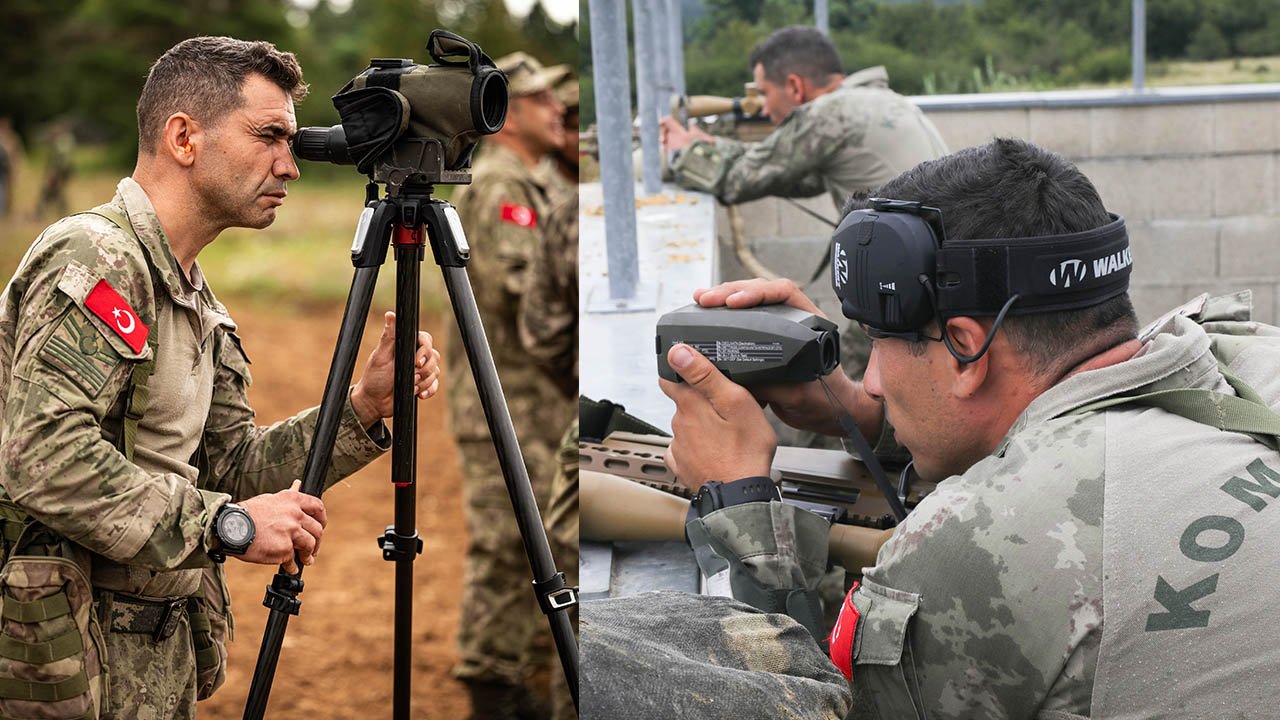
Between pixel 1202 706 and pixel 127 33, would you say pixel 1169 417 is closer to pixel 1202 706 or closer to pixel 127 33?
pixel 1202 706

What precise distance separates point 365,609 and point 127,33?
13.9 meters

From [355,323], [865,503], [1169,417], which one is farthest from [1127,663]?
[355,323]

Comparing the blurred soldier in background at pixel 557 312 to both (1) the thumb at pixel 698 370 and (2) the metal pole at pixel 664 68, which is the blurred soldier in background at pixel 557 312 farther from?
(1) the thumb at pixel 698 370

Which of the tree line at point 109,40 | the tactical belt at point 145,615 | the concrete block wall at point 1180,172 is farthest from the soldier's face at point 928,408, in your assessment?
the tree line at point 109,40

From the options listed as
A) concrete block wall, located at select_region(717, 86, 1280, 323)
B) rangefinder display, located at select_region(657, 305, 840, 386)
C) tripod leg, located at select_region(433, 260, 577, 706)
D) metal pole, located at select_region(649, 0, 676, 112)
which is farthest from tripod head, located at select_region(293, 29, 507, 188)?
concrete block wall, located at select_region(717, 86, 1280, 323)

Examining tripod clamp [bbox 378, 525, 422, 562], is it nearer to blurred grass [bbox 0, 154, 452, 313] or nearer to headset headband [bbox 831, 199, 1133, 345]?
headset headband [bbox 831, 199, 1133, 345]

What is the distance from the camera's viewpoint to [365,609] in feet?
18.4

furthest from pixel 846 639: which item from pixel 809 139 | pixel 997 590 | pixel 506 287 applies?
pixel 809 139

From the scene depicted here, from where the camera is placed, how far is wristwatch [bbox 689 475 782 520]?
179cm

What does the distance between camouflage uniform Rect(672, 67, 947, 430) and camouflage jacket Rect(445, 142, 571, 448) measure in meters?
0.60

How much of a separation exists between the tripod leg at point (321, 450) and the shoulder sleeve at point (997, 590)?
75 centimetres

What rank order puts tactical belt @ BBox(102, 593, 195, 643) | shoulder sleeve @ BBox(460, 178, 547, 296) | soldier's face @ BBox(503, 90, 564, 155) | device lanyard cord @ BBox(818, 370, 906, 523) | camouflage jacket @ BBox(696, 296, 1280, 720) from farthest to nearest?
soldier's face @ BBox(503, 90, 564, 155), shoulder sleeve @ BBox(460, 178, 547, 296), device lanyard cord @ BBox(818, 370, 906, 523), tactical belt @ BBox(102, 593, 195, 643), camouflage jacket @ BBox(696, 296, 1280, 720)

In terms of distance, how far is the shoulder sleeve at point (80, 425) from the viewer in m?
1.48

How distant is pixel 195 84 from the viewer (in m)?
1.67
